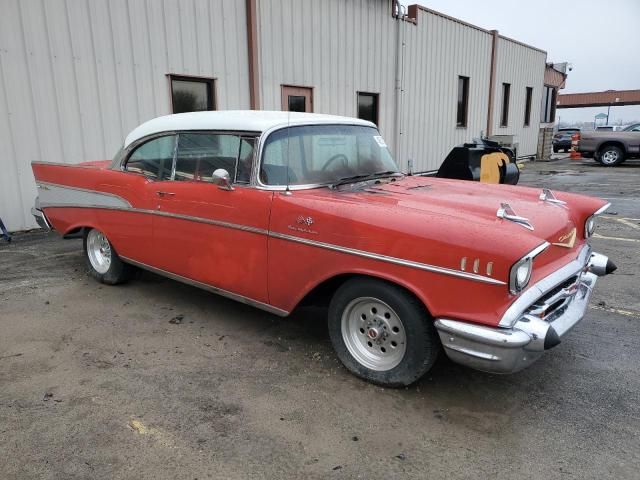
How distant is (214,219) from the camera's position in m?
3.65

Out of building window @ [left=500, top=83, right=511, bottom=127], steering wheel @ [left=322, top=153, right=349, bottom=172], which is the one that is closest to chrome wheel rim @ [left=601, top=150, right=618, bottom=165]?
building window @ [left=500, top=83, right=511, bottom=127]

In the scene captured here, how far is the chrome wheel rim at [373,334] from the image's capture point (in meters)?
2.94

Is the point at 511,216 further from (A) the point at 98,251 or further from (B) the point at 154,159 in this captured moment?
(A) the point at 98,251

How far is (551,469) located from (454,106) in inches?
571

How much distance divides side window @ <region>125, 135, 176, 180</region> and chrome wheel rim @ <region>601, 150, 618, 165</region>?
18.7 metres

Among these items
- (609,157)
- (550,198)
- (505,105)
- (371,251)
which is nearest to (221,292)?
(371,251)

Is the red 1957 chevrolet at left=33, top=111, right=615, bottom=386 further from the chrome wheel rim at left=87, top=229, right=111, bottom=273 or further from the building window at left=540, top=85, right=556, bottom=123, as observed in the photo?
the building window at left=540, top=85, right=556, bottom=123

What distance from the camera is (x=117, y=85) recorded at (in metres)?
7.58

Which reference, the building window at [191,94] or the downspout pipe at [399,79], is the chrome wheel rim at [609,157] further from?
the building window at [191,94]

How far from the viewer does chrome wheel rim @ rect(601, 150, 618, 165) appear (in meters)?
18.3

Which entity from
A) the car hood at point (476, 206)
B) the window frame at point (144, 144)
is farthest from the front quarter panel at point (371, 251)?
the window frame at point (144, 144)

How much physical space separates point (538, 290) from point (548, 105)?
2390 centimetres

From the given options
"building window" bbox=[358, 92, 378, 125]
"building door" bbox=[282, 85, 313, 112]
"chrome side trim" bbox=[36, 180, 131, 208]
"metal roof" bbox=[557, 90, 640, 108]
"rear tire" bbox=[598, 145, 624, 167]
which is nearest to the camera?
"chrome side trim" bbox=[36, 180, 131, 208]

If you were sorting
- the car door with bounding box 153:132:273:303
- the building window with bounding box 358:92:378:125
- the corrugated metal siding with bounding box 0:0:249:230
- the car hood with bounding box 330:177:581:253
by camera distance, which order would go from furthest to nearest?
the building window with bounding box 358:92:378:125, the corrugated metal siding with bounding box 0:0:249:230, the car door with bounding box 153:132:273:303, the car hood with bounding box 330:177:581:253
